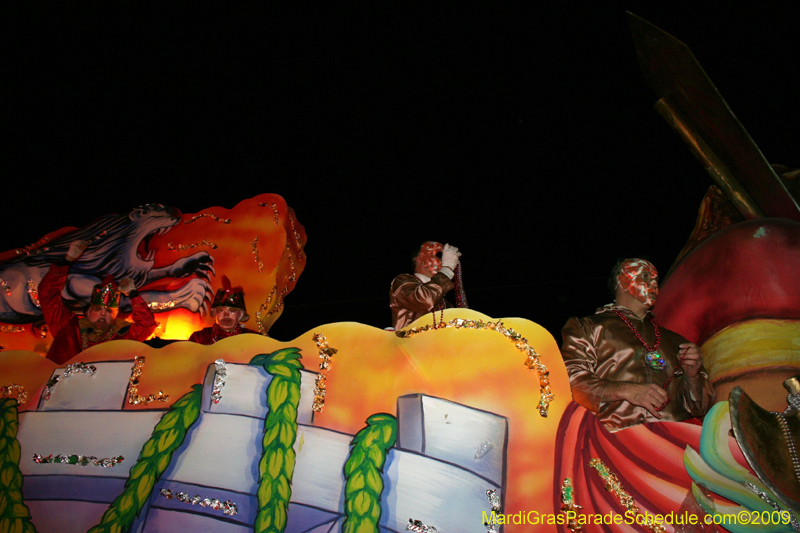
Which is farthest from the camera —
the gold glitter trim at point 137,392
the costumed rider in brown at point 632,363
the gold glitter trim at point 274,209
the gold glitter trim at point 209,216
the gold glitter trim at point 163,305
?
the gold glitter trim at point 209,216

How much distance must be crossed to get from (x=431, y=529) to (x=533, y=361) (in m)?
0.65

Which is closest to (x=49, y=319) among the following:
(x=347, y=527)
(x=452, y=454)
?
(x=347, y=527)

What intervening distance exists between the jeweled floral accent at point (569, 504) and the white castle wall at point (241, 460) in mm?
199

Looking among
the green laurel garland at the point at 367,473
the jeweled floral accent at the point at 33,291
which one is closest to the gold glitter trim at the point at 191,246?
the jeweled floral accent at the point at 33,291

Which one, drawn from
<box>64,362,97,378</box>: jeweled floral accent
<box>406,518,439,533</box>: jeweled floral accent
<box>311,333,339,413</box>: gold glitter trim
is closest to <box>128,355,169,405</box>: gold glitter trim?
<box>64,362,97,378</box>: jeweled floral accent

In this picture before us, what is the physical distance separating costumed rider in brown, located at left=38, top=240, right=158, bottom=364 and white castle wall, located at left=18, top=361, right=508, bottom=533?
0.89 meters

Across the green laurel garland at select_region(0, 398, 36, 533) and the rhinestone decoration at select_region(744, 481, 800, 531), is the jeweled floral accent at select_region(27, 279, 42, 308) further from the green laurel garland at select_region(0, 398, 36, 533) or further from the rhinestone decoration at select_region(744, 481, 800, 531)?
the rhinestone decoration at select_region(744, 481, 800, 531)

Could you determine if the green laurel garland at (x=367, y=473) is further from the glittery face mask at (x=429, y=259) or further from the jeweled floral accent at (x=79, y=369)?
the jeweled floral accent at (x=79, y=369)

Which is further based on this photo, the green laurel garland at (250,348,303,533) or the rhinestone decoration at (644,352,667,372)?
the rhinestone decoration at (644,352,667,372)

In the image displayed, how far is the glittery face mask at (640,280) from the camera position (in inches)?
89.1

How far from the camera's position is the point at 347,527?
5.95 ft

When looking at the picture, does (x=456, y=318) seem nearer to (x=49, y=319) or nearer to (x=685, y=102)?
(x=685, y=102)

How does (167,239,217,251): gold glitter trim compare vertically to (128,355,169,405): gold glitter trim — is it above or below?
above

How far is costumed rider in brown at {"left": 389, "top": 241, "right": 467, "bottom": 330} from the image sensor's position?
8.37 ft
